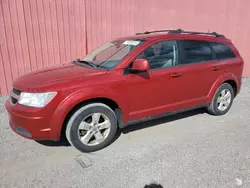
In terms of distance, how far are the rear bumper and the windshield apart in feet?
3.80

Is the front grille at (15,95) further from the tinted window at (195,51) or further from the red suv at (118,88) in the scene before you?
the tinted window at (195,51)

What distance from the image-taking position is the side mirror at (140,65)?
10.1 feet

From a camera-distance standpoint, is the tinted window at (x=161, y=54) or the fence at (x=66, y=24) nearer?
the tinted window at (x=161, y=54)

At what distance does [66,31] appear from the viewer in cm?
566

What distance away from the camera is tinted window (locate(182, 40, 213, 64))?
3.82 meters

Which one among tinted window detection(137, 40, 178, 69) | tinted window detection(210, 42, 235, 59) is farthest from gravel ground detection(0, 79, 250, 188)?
tinted window detection(210, 42, 235, 59)

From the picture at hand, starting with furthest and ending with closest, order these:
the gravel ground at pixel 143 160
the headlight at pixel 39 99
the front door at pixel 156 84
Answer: the front door at pixel 156 84, the headlight at pixel 39 99, the gravel ground at pixel 143 160

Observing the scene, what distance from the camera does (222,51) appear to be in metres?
4.34

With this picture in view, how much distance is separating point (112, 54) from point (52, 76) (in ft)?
3.39

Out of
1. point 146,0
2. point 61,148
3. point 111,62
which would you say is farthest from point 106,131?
point 146,0

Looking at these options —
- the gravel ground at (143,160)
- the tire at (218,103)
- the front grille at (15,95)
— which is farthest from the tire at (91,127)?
the tire at (218,103)

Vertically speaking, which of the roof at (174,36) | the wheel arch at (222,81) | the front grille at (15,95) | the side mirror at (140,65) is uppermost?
the roof at (174,36)

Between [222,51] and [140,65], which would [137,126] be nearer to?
[140,65]

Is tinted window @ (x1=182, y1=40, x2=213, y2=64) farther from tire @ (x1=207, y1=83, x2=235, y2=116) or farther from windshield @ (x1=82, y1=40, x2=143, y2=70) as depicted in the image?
windshield @ (x1=82, y1=40, x2=143, y2=70)
